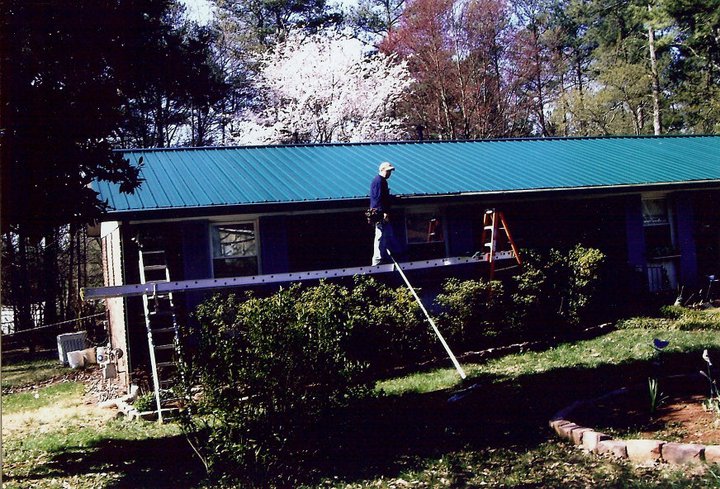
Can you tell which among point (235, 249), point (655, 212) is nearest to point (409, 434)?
point (235, 249)

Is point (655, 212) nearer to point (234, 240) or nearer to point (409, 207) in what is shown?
point (409, 207)

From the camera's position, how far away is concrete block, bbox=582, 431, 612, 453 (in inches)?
251

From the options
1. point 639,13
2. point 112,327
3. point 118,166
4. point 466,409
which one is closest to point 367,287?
point 466,409

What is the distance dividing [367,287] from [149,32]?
5.81 metres

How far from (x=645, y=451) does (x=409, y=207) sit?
913 cm

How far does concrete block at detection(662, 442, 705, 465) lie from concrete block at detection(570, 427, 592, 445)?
901 mm

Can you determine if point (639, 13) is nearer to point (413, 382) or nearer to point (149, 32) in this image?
point (413, 382)

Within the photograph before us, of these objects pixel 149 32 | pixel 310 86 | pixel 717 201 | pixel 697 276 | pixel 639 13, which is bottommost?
pixel 697 276

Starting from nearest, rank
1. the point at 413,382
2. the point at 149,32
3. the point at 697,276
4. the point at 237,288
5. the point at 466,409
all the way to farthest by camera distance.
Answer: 1. the point at 149,32
2. the point at 466,409
3. the point at 413,382
4. the point at 237,288
5. the point at 697,276

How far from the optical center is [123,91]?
795cm

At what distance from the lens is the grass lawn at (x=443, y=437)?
6.05m

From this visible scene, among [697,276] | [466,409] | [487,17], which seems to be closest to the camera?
[466,409]

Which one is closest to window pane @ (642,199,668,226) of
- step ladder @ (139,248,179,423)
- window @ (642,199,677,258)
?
window @ (642,199,677,258)

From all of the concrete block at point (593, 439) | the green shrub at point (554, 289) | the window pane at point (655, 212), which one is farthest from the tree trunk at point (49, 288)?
the concrete block at point (593, 439)
